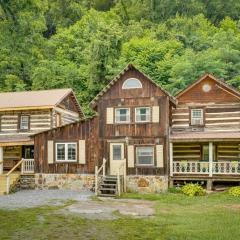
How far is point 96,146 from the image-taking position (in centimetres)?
3097

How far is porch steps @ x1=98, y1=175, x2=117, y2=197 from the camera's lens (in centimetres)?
2725

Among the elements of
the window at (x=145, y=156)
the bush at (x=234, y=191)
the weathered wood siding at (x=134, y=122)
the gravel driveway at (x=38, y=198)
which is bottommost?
the gravel driveway at (x=38, y=198)

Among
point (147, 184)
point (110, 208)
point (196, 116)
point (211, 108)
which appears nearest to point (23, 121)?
point (147, 184)

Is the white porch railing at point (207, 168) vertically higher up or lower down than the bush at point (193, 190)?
higher up

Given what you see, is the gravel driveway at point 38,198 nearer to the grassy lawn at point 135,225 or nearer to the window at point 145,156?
the grassy lawn at point 135,225

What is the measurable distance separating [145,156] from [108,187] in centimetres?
359

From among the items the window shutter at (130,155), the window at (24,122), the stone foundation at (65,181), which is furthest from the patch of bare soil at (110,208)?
the window at (24,122)

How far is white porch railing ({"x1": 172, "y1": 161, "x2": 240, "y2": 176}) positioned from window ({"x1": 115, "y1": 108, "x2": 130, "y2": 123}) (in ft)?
14.9

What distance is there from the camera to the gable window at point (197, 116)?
32.0m

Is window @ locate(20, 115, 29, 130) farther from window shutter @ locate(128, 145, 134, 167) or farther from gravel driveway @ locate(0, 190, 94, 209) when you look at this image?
window shutter @ locate(128, 145, 134, 167)

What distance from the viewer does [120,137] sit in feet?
100

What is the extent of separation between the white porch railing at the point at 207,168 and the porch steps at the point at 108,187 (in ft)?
14.1

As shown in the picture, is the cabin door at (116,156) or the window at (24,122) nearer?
the cabin door at (116,156)

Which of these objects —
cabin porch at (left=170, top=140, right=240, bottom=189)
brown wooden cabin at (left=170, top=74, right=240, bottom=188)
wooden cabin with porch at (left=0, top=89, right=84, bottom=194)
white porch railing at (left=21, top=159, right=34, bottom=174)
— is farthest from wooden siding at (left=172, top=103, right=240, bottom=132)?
white porch railing at (left=21, top=159, right=34, bottom=174)
